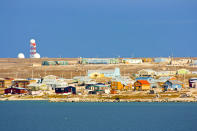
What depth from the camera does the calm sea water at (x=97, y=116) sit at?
5303cm

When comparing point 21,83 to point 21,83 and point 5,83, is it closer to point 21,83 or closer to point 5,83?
point 21,83

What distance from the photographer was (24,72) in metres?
142

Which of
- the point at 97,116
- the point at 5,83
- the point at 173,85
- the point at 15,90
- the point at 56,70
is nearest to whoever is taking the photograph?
the point at 97,116

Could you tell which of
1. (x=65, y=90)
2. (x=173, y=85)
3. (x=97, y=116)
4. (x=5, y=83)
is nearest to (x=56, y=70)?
(x=5, y=83)

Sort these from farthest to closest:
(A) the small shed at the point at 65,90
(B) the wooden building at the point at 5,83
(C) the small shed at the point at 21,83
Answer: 1. (B) the wooden building at the point at 5,83
2. (C) the small shed at the point at 21,83
3. (A) the small shed at the point at 65,90

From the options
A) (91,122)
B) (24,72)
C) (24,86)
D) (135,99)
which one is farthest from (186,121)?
(24,72)

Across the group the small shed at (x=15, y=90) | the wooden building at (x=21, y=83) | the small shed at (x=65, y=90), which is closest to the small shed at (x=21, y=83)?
the wooden building at (x=21, y=83)

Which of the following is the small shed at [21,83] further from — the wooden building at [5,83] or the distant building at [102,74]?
the distant building at [102,74]

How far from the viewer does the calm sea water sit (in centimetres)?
5303

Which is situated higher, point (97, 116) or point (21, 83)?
point (21, 83)

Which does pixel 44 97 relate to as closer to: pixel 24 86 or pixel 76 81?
pixel 24 86

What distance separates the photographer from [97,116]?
62.8 meters

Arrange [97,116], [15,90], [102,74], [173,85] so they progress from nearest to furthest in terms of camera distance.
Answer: [97,116] < [173,85] < [15,90] < [102,74]

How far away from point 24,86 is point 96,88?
16987mm
